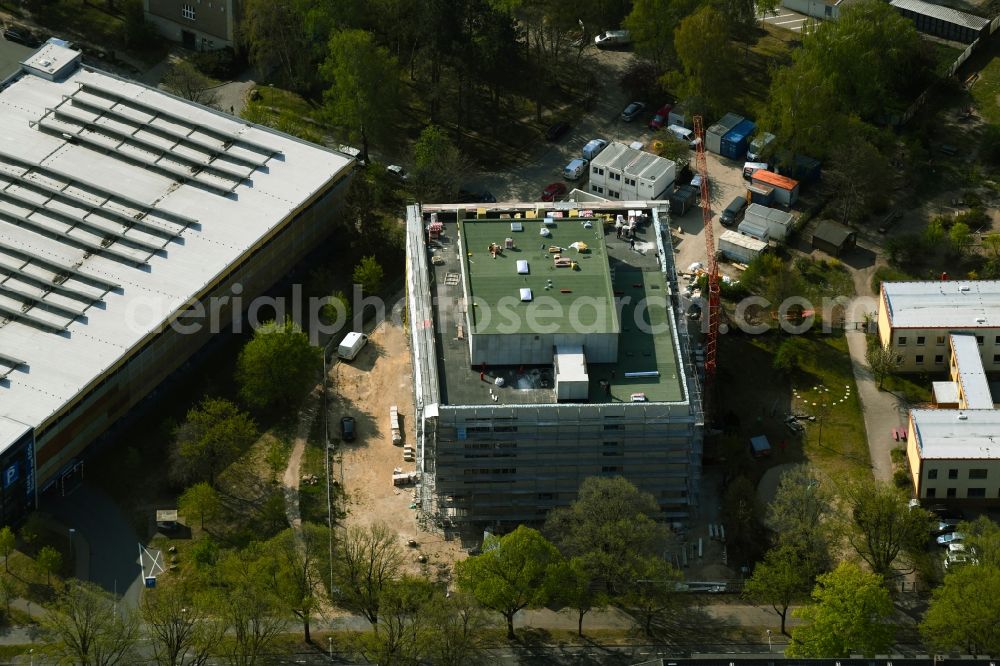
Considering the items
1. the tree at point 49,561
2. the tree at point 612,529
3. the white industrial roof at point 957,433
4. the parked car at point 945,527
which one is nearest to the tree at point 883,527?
the parked car at point 945,527

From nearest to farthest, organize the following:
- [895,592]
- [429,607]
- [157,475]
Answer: [429,607] → [895,592] → [157,475]

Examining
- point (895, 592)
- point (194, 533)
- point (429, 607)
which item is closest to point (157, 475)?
point (194, 533)

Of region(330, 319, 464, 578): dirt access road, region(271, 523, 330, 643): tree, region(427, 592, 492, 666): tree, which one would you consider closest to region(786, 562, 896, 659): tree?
region(427, 592, 492, 666): tree

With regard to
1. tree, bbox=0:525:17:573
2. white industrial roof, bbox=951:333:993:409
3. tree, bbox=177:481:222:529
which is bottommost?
tree, bbox=0:525:17:573

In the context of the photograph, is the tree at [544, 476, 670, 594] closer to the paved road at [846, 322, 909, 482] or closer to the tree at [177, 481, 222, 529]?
the paved road at [846, 322, 909, 482]

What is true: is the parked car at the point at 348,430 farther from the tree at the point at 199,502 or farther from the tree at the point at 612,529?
the tree at the point at 612,529

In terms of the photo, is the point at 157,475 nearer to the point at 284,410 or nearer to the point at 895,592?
the point at 284,410

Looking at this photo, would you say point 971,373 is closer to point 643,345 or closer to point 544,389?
point 643,345
